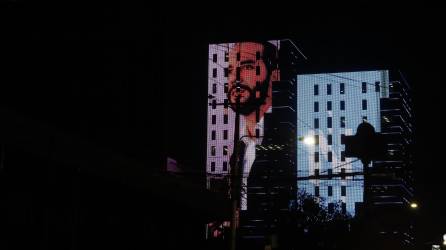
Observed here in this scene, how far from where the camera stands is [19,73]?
941 inches

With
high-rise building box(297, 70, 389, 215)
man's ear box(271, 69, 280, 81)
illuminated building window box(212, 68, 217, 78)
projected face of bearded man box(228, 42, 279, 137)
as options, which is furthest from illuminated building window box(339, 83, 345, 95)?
illuminated building window box(212, 68, 217, 78)

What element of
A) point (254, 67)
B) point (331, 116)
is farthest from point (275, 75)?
point (331, 116)

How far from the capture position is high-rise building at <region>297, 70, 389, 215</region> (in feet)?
414

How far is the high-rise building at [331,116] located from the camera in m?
126

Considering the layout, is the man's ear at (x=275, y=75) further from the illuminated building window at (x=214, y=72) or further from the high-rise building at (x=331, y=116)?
the high-rise building at (x=331, y=116)

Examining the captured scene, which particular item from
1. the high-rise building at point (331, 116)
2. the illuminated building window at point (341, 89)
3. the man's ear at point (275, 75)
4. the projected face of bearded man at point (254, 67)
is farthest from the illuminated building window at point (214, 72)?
the illuminated building window at point (341, 89)

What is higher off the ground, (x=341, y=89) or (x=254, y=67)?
(x=341, y=89)

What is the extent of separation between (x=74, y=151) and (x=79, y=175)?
1779 mm

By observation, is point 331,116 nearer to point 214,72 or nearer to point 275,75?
point 275,75

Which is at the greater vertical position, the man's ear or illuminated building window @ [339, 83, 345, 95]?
illuminated building window @ [339, 83, 345, 95]

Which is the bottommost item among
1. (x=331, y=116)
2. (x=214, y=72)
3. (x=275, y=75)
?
(x=331, y=116)

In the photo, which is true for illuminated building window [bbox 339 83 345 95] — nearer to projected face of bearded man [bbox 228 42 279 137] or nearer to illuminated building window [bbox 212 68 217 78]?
projected face of bearded man [bbox 228 42 279 137]

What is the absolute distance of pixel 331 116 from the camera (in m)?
129

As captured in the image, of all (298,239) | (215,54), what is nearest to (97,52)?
(298,239)
